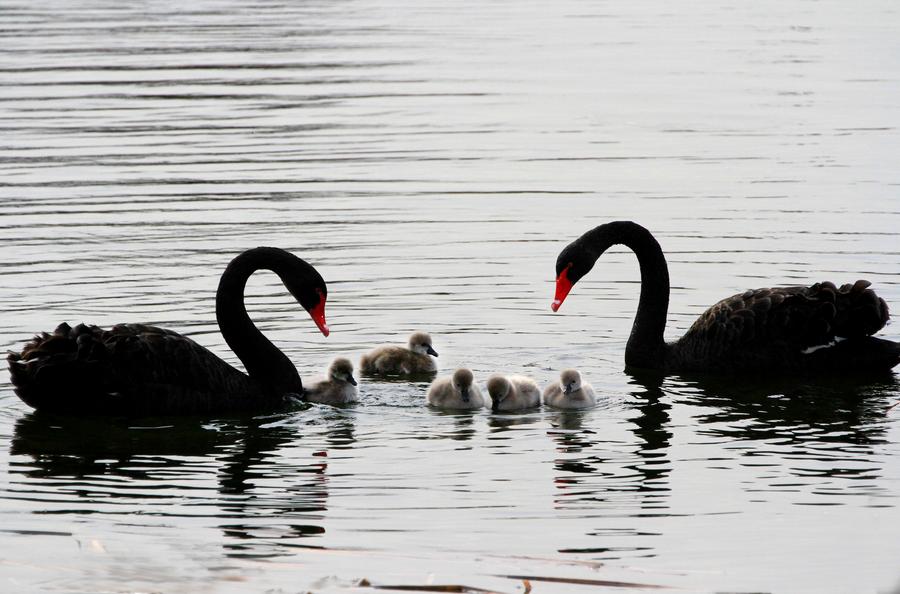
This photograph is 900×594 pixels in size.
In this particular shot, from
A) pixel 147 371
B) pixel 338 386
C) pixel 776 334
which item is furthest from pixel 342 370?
pixel 776 334

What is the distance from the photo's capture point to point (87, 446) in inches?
321

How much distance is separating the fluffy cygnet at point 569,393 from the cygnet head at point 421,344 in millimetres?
1023

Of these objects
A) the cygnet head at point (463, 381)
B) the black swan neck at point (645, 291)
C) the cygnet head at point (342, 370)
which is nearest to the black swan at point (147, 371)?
the cygnet head at point (342, 370)

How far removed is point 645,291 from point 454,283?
1949mm

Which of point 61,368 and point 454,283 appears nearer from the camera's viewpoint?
point 61,368

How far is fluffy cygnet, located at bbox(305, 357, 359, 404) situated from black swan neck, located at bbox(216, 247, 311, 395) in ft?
0.68

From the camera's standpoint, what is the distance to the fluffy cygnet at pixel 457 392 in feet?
27.8

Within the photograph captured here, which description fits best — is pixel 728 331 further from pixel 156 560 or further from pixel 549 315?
pixel 156 560

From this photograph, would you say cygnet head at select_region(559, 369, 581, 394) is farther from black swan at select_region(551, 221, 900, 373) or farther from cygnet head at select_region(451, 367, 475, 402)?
black swan at select_region(551, 221, 900, 373)

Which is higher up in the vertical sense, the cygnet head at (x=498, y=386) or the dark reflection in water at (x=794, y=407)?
the cygnet head at (x=498, y=386)

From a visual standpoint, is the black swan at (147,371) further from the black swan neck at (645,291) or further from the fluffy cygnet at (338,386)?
the black swan neck at (645,291)

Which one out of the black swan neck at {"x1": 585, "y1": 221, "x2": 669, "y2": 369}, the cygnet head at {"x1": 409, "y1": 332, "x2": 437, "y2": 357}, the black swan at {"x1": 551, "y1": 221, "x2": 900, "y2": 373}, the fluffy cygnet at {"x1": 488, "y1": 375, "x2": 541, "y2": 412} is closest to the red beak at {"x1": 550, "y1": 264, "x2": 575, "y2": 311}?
the black swan at {"x1": 551, "y1": 221, "x2": 900, "y2": 373}

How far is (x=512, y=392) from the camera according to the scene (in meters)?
8.55

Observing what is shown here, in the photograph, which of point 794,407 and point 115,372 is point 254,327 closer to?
point 115,372
